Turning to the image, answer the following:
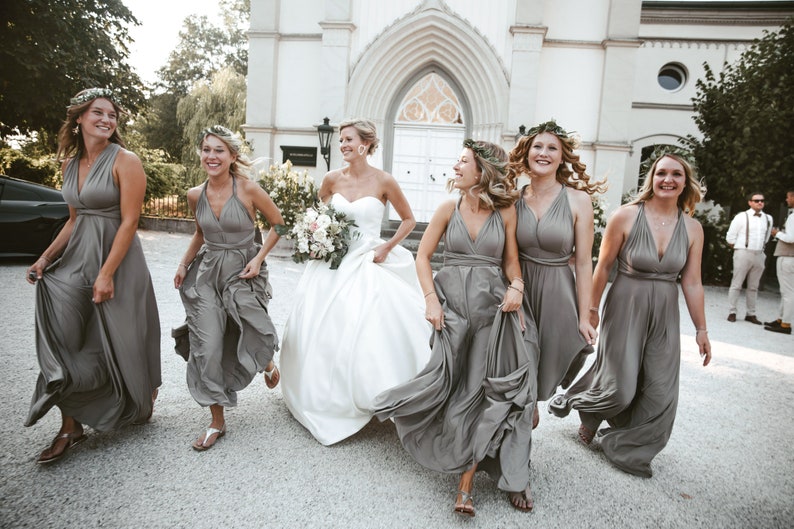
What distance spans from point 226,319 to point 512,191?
2.33 m

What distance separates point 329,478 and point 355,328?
108 centimetres

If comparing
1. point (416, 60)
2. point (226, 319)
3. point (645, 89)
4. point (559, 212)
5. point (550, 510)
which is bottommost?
point (550, 510)

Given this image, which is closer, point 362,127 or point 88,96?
point 88,96

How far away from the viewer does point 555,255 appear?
3498mm

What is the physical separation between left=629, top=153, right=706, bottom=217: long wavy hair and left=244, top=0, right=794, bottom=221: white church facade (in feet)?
30.9

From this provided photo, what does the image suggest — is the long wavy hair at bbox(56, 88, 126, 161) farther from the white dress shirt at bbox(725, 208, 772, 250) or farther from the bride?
the white dress shirt at bbox(725, 208, 772, 250)

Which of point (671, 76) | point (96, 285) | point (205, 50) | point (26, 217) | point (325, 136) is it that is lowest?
point (96, 285)

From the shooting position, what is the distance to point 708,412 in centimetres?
483

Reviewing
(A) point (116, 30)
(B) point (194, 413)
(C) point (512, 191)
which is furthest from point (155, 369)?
(A) point (116, 30)

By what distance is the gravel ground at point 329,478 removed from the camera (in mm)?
2830

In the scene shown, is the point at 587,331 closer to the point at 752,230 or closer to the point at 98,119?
the point at 98,119

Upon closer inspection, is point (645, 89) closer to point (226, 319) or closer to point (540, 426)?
point (540, 426)

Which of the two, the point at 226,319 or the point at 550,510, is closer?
the point at 550,510

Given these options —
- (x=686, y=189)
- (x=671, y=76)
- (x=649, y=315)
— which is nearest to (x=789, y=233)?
(x=686, y=189)
